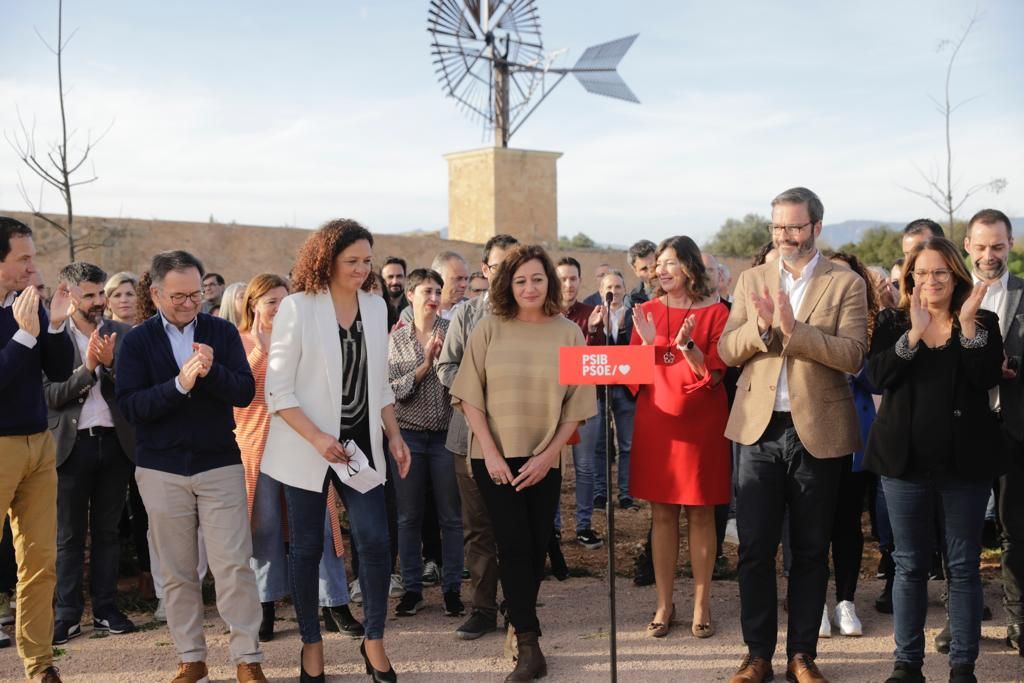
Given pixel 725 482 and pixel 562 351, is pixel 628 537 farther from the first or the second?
pixel 562 351

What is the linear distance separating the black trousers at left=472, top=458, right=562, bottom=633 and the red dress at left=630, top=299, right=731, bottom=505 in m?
0.77

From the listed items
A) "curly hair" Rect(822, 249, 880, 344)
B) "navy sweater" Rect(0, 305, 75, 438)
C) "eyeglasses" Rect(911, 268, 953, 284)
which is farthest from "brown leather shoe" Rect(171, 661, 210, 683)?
"curly hair" Rect(822, 249, 880, 344)

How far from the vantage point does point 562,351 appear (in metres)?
4.43

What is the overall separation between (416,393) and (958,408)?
3.12m

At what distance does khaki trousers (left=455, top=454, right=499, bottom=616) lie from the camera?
223 inches

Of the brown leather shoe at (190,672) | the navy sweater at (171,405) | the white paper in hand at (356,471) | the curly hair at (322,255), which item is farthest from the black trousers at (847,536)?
the brown leather shoe at (190,672)

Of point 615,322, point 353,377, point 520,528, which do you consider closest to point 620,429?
point 615,322

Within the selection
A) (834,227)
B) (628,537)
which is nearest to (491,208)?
(628,537)

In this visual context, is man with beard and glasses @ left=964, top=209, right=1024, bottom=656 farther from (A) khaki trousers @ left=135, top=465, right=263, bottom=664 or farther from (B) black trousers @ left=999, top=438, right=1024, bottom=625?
(A) khaki trousers @ left=135, top=465, right=263, bottom=664

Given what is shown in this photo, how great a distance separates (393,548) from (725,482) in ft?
8.28

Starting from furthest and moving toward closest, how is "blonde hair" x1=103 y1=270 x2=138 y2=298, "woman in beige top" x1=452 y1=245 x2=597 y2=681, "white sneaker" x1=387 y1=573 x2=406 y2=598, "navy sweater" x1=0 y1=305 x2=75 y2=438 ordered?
"white sneaker" x1=387 y1=573 x2=406 y2=598
"blonde hair" x1=103 y1=270 x2=138 y2=298
"woman in beige top" x1=452 y1=245 x2=597 y2=681
"navy sweater" x1=0 y1=305 x2=75 y2=438

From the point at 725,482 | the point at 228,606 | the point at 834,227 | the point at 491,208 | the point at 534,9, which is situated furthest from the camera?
the point at 834,227

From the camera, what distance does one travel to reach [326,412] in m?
4.67

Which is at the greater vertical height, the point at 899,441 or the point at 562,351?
the point at 562,351
